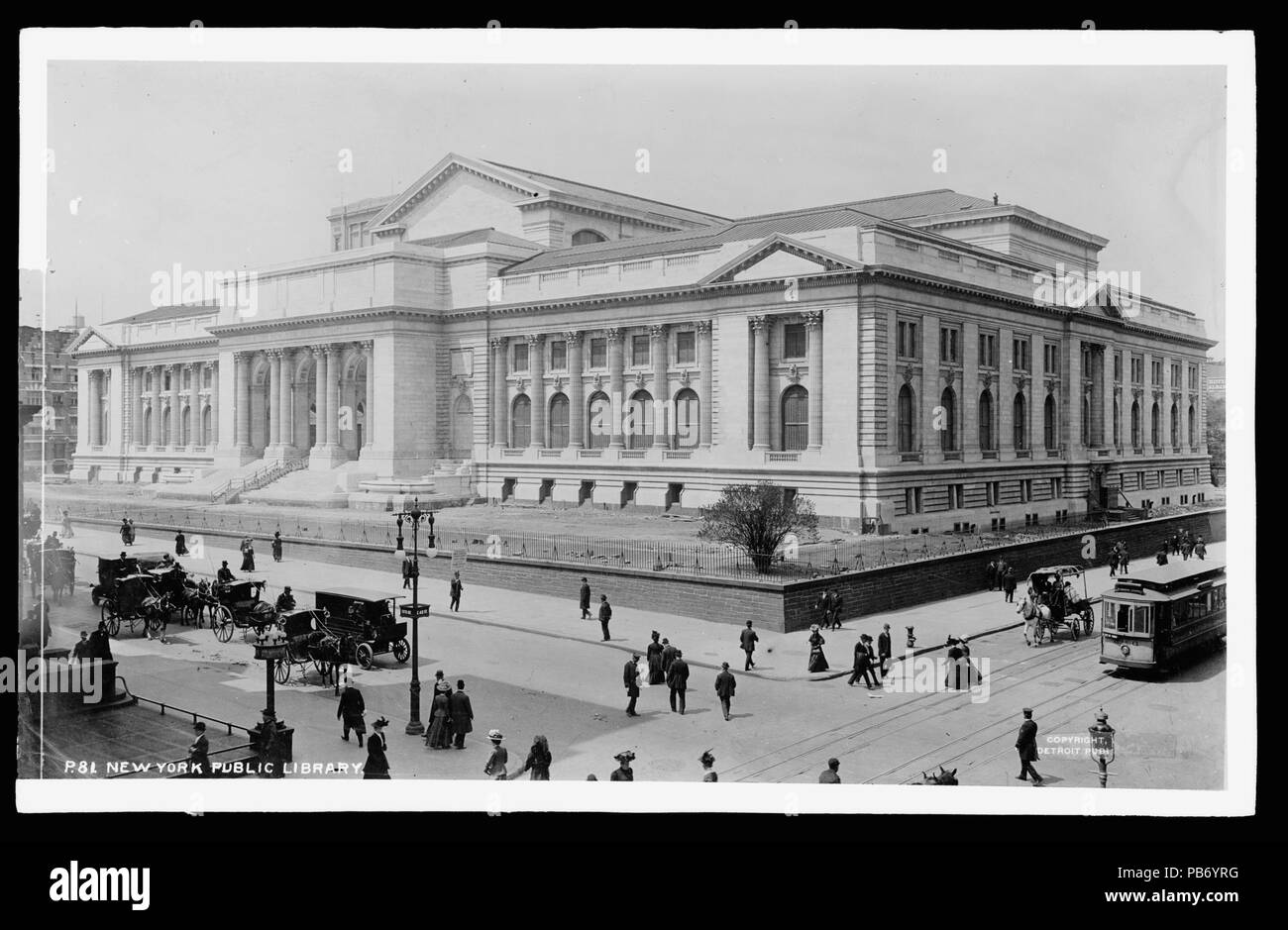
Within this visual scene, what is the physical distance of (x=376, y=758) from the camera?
20.5 m

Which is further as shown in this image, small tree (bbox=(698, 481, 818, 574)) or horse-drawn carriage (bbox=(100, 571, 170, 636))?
small tree (bbox=(698, 481, 818, 574))

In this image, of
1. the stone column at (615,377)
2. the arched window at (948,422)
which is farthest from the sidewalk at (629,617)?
the stone column at (615,377)

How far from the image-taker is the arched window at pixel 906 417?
40281mm

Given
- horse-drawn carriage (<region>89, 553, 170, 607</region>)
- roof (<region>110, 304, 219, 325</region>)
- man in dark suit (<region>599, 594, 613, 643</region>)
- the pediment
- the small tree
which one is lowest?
man in dark suit (<region>599, 594, 613, 643</region>)

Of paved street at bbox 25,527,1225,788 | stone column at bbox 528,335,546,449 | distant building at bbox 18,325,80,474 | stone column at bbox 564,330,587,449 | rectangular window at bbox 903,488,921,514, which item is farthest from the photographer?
stone column at bbox 528,335,546,449

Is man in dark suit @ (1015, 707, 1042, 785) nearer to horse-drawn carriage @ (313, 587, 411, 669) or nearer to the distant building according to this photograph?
horse-drawn carriage @ (313, 587, 411, 669)

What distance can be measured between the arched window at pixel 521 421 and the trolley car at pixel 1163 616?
88.0 ft

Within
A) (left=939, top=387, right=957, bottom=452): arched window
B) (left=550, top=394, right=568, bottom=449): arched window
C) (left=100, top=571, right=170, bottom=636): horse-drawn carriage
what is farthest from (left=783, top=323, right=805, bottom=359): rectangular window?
(left=100, top=571, right=170, bottom=636): horse-drawn carriage

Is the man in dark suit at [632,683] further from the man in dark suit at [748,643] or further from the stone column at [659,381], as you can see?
the stone column at [659,381]

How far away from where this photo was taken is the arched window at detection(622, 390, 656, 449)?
145ft

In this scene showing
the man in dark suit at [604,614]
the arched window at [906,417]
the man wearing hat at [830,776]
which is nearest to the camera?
the man wearing hat at [830,776]

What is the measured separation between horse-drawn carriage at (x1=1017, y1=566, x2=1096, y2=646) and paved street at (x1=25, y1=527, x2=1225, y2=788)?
0.57m

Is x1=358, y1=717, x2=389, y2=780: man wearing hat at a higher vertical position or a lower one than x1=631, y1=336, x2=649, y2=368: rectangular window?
lower

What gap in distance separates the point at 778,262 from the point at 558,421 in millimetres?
12447
